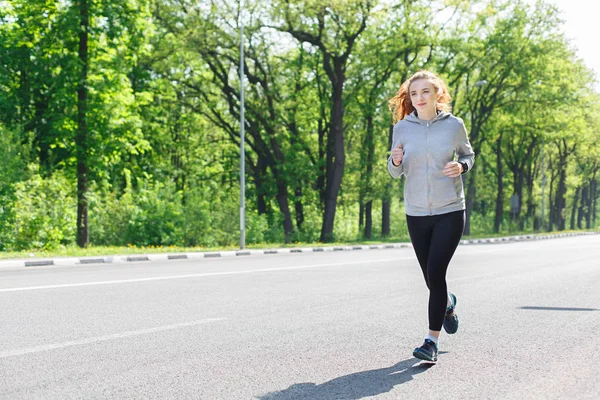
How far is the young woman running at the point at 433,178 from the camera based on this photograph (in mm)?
4551

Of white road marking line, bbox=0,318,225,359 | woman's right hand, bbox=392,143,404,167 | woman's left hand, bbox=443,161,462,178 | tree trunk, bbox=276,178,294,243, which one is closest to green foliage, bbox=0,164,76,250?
tree trunk, bbox=276,178,294,243

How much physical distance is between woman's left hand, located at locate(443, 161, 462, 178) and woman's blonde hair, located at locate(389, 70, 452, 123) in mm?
489

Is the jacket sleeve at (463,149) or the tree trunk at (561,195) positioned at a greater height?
the tree trunk at (561,195)

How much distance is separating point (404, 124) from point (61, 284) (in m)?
6.33

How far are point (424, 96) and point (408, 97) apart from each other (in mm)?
236

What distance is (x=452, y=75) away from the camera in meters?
36.2

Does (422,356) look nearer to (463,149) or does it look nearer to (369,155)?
(463,149)

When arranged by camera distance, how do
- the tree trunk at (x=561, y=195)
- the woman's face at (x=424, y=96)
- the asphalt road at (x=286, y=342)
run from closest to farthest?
the asphalt road at (x=286, y=342), the woman's face at (x=424, y=96), the tree trunk at (x=561, y=195)

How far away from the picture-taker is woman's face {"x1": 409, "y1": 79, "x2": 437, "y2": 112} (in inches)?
184

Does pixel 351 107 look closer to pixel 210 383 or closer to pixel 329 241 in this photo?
pixel 329 241

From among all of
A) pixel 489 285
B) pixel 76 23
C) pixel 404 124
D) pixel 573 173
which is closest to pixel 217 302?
pixel 404 124

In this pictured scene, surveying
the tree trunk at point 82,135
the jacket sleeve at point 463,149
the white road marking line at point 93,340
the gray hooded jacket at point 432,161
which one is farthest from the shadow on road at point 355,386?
the tree trunk at point 82,135

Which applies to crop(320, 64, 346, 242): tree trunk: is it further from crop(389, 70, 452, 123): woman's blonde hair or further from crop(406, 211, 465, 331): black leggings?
crop(406, 211, 465, 331): black leggings

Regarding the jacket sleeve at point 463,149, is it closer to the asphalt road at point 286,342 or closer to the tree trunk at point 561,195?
the asphalt road at point 286,342
